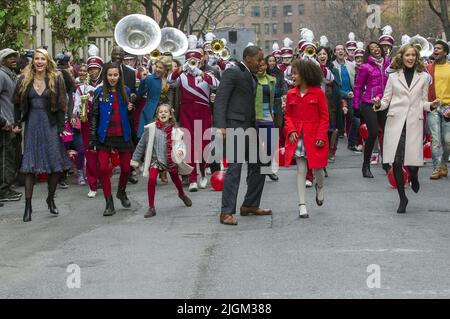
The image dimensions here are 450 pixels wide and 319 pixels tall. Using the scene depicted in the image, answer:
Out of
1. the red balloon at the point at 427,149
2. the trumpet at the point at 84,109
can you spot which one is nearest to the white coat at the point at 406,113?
the trumpet at the point at 84,109

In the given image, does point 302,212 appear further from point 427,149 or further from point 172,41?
point 172,41

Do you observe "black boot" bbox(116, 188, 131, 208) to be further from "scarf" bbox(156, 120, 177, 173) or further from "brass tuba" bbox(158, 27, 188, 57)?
"brass tuba" bbox(158, 27, 188, 57)

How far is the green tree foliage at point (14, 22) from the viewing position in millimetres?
19266

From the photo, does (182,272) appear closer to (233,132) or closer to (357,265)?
(357,265)

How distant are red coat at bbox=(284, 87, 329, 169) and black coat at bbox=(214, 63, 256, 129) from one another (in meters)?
0.53

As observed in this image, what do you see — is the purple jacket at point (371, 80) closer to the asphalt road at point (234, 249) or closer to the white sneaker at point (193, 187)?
the asphalt road at point (234, 249)

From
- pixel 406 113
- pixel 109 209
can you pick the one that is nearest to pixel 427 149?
pixel 406 113

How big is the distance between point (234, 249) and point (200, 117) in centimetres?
615

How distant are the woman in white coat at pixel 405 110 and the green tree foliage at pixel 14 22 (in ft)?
29.0

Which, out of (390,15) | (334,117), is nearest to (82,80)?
(334,117)

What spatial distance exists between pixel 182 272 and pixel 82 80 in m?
8.26

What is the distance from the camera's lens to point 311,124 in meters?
11.7

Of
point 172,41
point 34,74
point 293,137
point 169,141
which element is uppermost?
point 172,41

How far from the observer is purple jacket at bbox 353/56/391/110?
621 inches
